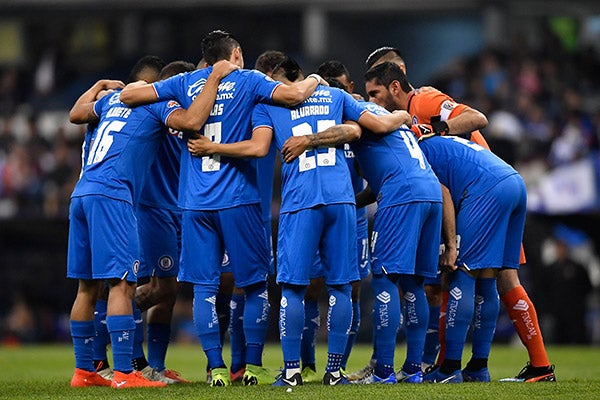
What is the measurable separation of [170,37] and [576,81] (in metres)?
9.53

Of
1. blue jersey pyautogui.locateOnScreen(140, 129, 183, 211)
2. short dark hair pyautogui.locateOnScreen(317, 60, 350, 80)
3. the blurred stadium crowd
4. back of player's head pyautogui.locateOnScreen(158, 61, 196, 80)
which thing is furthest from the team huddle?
the blurred stadium crowd

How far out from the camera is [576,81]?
2119cm

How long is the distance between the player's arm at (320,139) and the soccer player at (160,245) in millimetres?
1526

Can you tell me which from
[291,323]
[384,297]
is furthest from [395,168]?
[291,323]

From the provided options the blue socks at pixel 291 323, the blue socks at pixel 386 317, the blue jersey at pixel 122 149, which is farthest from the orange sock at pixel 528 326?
the blue jersey at pixel 122 149

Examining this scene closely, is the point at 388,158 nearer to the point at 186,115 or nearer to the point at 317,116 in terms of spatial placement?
the point at 317,116

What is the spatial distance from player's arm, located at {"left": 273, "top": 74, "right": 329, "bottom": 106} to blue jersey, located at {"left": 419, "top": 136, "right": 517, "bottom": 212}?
1.17 metres

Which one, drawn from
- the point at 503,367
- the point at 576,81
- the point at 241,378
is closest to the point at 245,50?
the point at 576,81

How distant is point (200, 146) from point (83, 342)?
190 centimetres

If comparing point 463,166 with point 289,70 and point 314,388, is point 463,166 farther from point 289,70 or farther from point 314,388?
point 314,388

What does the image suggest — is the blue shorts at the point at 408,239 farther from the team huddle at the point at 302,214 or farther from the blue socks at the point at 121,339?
the blue socks at the point at 121,339

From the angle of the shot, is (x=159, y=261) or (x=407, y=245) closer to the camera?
(x=407, y=245)

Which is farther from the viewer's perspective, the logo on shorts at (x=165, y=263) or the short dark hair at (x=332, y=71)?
the short dark hair at (x=332, y=71)

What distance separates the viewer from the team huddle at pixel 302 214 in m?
8.66
